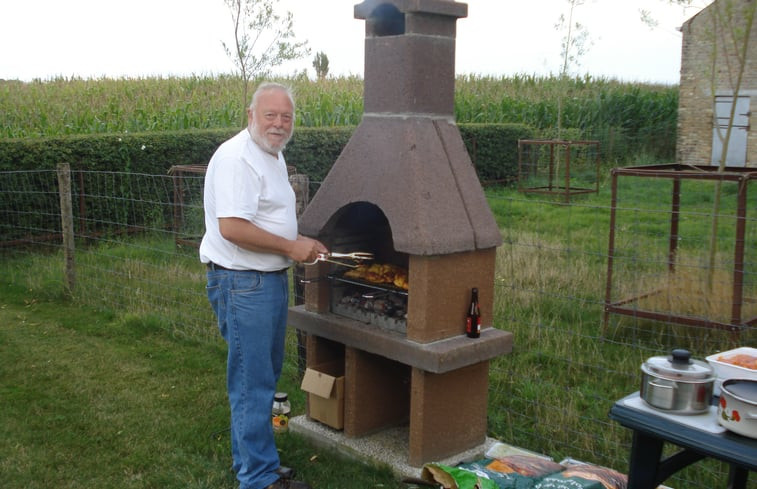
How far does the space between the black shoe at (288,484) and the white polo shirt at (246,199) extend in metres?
1.19

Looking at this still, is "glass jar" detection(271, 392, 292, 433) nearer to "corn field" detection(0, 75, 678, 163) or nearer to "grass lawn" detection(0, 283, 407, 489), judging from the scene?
"grass lawn" detection(0, 283, 407, 489)

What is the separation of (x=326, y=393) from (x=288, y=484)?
644 millimetres

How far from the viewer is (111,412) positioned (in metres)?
5.51

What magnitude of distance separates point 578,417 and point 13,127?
1332 centimetres

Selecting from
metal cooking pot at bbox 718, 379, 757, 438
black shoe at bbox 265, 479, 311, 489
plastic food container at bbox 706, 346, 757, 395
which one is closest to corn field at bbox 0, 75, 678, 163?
black shoe at bbox 265, 479, 311, 489

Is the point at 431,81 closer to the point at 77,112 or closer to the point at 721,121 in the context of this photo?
the point at 77,112

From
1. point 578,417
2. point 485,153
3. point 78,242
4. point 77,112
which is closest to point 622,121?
point 485,153

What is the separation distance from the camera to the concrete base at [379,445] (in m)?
4.47

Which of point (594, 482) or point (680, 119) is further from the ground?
point (680, 119)

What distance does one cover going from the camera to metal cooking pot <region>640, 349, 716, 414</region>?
9.79 feet

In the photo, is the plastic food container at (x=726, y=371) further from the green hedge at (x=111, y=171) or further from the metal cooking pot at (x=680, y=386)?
the green hedge at (x=111, y=171)

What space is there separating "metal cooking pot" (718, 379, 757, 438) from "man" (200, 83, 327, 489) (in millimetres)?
2098

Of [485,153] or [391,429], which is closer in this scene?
[391,429]

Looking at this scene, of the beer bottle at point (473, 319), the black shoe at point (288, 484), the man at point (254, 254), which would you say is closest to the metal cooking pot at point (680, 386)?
the beer bottle at point (473, 319)
